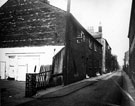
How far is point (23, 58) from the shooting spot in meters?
13.8

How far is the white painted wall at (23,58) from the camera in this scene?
41.4ft

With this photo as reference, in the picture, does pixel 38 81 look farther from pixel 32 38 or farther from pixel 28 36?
pixel 28 36

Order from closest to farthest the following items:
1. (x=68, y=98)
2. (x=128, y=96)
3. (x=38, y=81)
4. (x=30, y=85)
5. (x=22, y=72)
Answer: (x=68, y=98)
(x=30, y=85)
(x=128, y=96)
(x=38, y=81)
(x=22, y=72)

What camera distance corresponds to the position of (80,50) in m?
16.7

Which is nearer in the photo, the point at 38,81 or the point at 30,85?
the point at 30,85

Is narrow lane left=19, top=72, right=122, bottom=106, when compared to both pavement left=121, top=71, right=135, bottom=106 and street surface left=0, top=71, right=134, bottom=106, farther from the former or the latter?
pavement left=121, top=71, right=135, bottom=106

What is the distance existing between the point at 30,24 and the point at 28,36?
1373 mm

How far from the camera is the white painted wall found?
496 inches

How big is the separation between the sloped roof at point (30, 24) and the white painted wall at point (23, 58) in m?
0.61

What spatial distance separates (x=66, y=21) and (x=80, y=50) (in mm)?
5655

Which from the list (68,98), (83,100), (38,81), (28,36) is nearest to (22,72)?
(28,36)

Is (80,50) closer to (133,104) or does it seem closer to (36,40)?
(36,40)

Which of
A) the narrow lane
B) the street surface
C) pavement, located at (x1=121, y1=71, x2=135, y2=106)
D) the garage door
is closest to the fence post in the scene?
the street surface

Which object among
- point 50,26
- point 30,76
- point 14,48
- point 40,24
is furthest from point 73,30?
point 30,76
